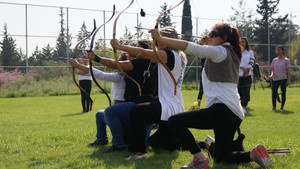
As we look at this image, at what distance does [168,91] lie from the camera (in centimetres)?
482

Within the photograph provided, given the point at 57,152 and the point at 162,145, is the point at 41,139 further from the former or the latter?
the point at 162,145

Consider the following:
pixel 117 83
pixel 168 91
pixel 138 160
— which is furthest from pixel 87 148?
pixel 168 91

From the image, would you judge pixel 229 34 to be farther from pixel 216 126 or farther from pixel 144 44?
pixel 144 44

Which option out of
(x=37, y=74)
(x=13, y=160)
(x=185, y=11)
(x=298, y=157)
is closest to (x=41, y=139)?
(x=13, y=160)

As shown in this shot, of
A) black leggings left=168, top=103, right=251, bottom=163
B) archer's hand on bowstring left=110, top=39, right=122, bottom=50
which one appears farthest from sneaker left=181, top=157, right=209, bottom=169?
archer's hand on bowstring left=110, top=39, right=122, bottom=50

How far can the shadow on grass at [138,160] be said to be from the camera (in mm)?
4520

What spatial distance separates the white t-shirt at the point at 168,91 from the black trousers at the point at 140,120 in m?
0.11

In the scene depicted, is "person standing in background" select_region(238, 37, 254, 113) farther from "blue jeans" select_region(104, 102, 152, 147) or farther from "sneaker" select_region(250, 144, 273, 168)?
"sneaker" select_region(250, 144, 273, 168)

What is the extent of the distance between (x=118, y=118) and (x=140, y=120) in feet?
1.68

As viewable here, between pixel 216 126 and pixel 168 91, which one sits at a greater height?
pixel 168 91

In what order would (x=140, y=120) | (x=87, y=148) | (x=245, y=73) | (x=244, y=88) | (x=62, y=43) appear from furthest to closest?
1. (x=62, y=43)
2. (x=244, y=88)
3. (x=245, y=73)
4. (x=87, y=148)
5. (x=140, y=120)

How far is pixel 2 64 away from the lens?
824 inches

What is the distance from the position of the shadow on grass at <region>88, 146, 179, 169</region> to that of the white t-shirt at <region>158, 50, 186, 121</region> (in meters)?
0.53

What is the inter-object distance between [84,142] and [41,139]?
30.0 inches
